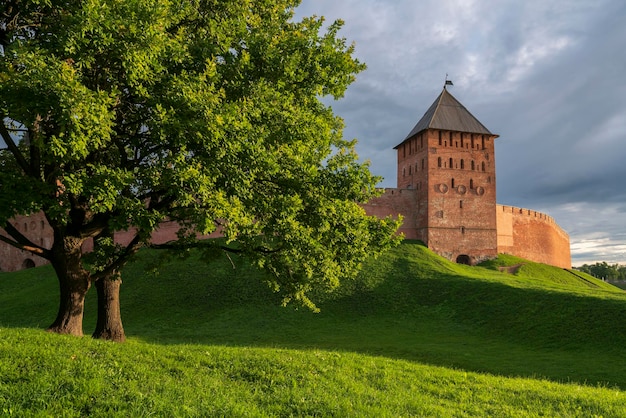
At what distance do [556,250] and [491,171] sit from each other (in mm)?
19273

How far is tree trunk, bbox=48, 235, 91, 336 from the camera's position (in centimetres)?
1278

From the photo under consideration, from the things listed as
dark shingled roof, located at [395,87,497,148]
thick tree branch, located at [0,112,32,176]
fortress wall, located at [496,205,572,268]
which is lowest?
thick tree branch, located at [0,112,32,176]

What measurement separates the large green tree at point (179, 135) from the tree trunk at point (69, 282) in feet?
0.11

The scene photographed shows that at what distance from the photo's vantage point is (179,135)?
9.94 meters

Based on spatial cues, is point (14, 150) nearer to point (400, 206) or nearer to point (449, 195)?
point (400, 206)

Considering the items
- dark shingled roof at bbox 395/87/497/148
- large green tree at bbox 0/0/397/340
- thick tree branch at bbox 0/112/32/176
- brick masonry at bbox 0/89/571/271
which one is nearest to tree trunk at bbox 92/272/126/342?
large green tree at bbox 0/0/397/340

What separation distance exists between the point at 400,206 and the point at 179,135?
38816mm

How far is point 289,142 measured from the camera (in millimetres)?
11930

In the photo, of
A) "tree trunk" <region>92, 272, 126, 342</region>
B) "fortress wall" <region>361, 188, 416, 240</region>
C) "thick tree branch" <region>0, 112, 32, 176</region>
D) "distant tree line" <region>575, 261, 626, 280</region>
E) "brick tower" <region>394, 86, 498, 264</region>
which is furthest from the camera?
"distant tree line" <region>575, 261, 626, 280</region>

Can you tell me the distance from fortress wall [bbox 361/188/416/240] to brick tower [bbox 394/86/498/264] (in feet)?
1.25

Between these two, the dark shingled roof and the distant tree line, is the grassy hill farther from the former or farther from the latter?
the distant tree line

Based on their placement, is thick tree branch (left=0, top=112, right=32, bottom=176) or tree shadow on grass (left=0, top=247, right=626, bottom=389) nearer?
thick tree branch (left=0, top=112, right=32, bottom=176)

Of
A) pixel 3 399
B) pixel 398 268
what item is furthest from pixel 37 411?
pixel 398 268

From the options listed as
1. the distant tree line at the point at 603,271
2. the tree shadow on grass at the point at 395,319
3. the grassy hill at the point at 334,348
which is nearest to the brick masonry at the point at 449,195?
the grassy hill at the point at 334,348
